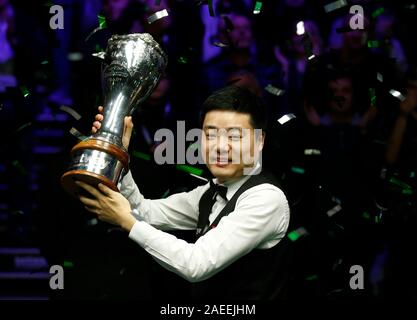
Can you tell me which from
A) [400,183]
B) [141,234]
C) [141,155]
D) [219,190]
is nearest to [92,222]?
[141,155]

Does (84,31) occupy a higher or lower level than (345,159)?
higher

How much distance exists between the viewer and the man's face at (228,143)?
2355 mm

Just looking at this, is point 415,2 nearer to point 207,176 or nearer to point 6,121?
point 207,176

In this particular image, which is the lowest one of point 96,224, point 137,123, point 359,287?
point 359,287

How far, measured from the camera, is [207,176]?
3.03 m

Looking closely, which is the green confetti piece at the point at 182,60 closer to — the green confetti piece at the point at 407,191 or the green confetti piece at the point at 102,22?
the green confetti piece at the point at 102,22

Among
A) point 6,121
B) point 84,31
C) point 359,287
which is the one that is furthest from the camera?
point 84,31

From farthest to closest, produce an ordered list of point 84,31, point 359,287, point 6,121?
point 84,31, point 6,121, point 359,287

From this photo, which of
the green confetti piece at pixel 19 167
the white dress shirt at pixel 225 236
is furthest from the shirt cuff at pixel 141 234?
the green confetti piece at pixel 19 167

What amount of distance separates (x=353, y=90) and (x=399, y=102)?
0.78 feet

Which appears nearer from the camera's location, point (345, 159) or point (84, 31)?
point (345, 159)

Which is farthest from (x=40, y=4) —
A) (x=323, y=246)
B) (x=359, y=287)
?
(x=359, y=287)

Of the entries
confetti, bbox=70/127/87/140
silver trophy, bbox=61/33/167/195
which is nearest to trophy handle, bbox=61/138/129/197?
silver trophy, bbox=61/33/167/195

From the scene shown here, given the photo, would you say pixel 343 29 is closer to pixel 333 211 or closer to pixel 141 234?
pixel 333 211
